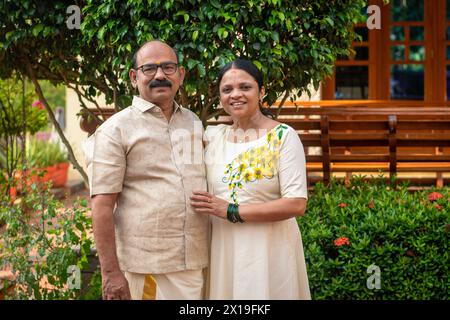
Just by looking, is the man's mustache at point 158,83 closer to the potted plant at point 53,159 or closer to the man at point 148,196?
the man at point 148,196

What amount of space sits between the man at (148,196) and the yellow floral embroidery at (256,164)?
16 cm

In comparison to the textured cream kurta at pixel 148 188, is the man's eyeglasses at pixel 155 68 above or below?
above

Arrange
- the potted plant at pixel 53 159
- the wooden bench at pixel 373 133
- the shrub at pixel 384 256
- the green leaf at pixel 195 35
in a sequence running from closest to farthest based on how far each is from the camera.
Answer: the green leaf at pixel 195 35, the shrub at pixel 384 256, the wooden bench at pixel 373 133, the potted plant at pixel 53 159

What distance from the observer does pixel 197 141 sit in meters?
3.02

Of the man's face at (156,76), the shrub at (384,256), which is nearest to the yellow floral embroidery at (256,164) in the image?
the man's face at (156,76)

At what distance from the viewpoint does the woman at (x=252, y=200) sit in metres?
2.83

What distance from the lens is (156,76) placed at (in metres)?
2.84

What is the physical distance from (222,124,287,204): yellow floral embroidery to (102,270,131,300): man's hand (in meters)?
0.59

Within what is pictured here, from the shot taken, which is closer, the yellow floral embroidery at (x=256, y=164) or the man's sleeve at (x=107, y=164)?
the man's sleeve at (x=107, y=164)

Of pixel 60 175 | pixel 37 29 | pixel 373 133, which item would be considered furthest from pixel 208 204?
pixel 60 175

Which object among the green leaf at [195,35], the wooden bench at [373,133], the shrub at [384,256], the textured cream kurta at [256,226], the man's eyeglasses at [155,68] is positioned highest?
the green leaf at [195,35]

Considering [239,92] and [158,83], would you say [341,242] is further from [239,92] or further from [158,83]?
[158,83]

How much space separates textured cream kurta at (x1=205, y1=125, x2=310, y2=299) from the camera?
2869 mm
